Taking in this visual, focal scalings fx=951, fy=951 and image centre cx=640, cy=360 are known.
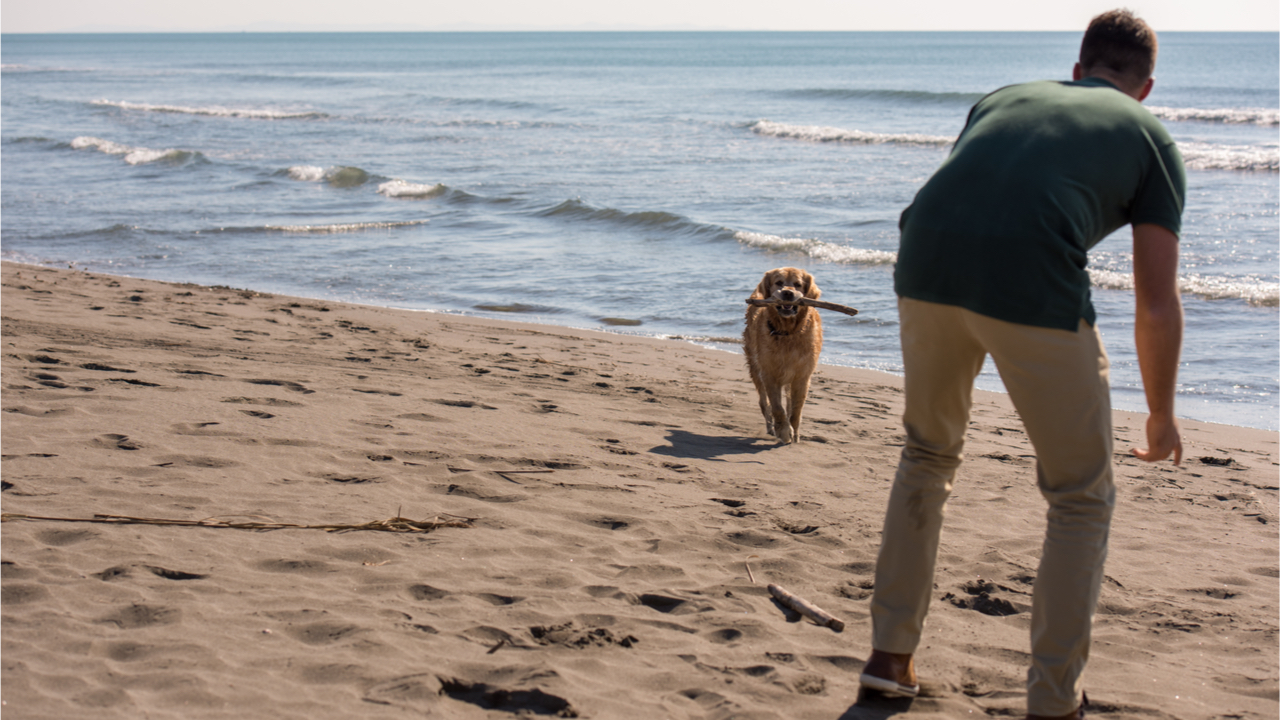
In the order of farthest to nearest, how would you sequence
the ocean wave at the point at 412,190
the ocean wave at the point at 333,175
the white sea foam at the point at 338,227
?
the ocean wave at the point at 333,175 < the ocean wave at the point at 412,190 < the white sea foam at the point at 338,227

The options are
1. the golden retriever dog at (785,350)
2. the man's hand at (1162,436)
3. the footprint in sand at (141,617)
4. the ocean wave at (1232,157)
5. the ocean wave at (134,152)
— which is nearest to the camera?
the man's hand at (1162,436)

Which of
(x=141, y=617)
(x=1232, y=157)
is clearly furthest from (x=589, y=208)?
(x=1232, y=157)

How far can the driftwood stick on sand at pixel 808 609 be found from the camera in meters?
3.31

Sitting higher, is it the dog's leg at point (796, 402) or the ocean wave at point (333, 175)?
the ocean wave at point (333, 175)

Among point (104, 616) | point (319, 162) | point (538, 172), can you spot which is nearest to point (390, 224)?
point (538, 172)

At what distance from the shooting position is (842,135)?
92.0ft

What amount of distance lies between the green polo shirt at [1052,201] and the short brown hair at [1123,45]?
194 mm

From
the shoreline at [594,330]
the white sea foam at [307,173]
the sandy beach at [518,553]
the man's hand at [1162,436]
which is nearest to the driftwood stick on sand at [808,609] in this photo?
the sandy beach at [518,553]

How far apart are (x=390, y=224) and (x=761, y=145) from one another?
538 inches

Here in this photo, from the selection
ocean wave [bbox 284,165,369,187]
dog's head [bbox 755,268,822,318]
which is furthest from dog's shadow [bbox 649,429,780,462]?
ocean wave [bbox 284,165,369,187]

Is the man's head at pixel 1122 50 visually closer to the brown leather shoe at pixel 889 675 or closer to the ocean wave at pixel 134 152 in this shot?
the brown leather shoe at pixel 889 675

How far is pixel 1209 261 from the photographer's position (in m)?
12.2

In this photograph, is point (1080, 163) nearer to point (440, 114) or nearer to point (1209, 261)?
point (1209, 261)

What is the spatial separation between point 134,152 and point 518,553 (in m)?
24.4
